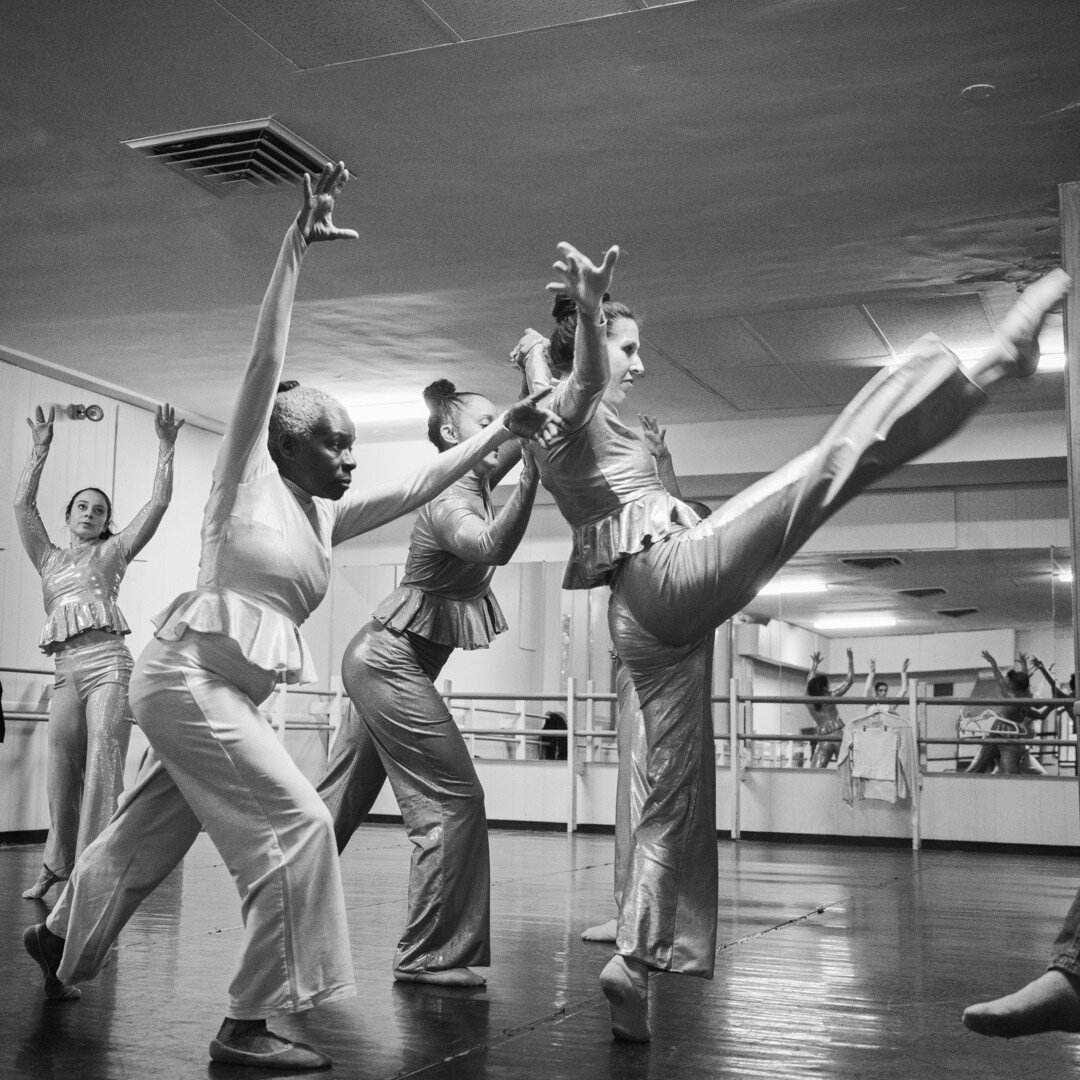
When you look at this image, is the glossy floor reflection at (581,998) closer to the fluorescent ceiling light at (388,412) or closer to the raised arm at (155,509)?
the raised arm at (155,509)

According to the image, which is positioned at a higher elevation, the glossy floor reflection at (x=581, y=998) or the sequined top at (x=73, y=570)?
the sequined top at (x=73, y=570)

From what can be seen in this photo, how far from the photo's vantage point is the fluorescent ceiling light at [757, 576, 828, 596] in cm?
1087

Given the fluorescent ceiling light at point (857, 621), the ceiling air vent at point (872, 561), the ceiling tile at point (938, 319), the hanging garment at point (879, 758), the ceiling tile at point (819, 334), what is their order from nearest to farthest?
the ceiling tile at point (938, 319) → the ceiling tile at point (819, 334) → the hanging garment at point (879, 758) → the ceiling air vent at point (872, 561) → the fluorescent ceiling light at point (857, 621)

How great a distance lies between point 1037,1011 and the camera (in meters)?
1.82

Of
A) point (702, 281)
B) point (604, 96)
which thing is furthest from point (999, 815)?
point (604, 96)

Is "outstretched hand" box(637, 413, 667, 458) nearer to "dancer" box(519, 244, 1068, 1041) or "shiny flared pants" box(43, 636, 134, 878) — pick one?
"dancer" box(519, 244, 1068, 1041)

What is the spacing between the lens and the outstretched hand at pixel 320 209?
245 cm

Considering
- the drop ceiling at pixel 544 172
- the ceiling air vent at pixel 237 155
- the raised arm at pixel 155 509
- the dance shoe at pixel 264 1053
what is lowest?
the dance shoe at pixel 264 1053

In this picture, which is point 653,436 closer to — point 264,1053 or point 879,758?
point 264,1053

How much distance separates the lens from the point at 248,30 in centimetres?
455

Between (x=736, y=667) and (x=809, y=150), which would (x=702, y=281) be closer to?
(x=809, y=150)

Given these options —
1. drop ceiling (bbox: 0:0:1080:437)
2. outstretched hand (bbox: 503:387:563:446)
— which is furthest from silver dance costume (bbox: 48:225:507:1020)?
drop ceiling (bbox: 0:0:1080:437)

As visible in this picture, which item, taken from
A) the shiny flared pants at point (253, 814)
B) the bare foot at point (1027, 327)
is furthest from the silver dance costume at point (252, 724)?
the bare foot at point (1027, 327)

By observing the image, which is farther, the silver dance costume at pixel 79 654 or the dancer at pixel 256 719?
the silver dance costume at pixel 79 654
